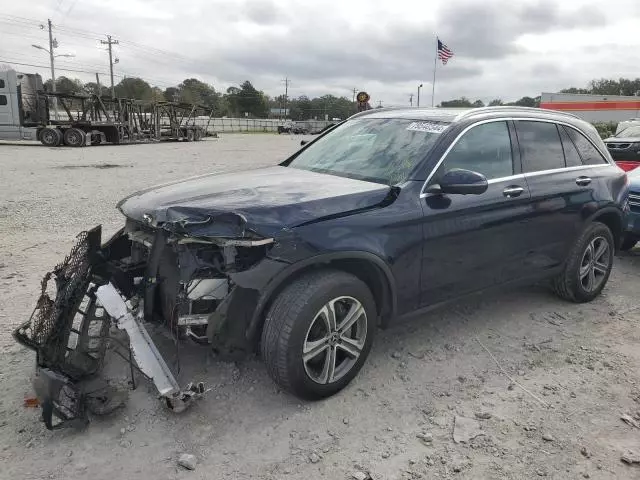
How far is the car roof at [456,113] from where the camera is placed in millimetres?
4047

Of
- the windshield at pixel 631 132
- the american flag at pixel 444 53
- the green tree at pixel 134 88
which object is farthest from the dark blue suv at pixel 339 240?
the green tree at pixel 134 88

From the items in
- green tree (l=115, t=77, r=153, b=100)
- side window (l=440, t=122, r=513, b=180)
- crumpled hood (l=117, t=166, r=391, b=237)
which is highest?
green tree (l=115, t=77, r=153, b=100)

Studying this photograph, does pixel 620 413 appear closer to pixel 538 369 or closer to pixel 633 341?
pixel 538 369

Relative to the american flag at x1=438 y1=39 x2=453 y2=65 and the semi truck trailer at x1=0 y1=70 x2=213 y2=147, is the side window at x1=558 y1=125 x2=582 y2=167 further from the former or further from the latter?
the semi truck trailer at x1=0 y1=70 x2=213 y2=147

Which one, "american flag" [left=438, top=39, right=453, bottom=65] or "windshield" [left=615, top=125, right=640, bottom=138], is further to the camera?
"american flag" [left=438, top=39, right=453, bottom=65]

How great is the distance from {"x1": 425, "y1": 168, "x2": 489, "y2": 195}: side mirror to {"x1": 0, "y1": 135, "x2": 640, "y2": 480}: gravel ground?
4.15 feet

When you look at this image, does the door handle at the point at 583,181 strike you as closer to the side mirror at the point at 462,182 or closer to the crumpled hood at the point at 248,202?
the side mirror at the point at 462,182

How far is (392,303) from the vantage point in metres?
3.46

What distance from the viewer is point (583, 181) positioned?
4.70 m

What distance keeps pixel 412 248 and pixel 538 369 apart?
52.5 inches

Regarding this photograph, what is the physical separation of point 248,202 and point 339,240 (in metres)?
0.59

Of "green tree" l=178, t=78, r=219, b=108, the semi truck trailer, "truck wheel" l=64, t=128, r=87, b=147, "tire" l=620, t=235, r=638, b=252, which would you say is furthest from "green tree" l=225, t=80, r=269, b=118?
"tire" l=620, t=235, r=638, b=252

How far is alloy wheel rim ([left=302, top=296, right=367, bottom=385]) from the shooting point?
10.2 ft

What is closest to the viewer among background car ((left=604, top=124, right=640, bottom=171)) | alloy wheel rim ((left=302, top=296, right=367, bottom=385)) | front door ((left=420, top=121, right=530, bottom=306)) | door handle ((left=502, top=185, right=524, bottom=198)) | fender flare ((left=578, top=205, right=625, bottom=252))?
alloy wheel rim ((left=302, top=296, right=367, bottom=385))
